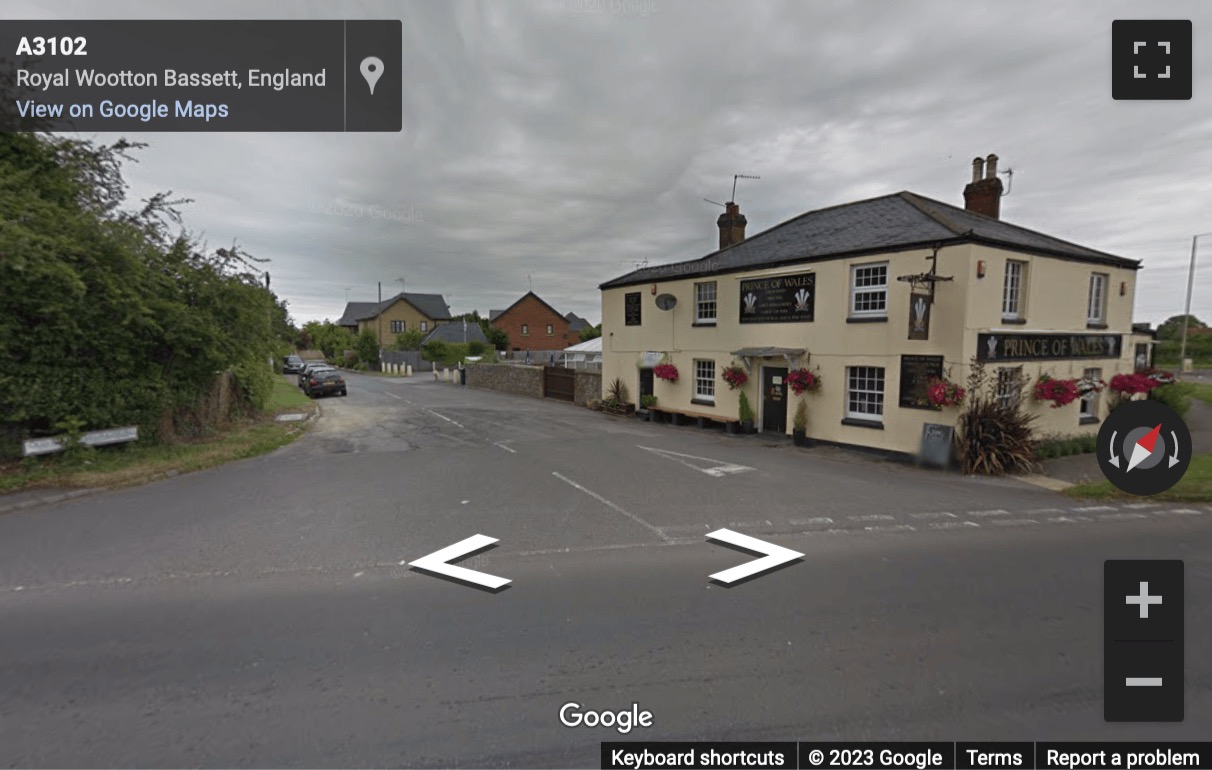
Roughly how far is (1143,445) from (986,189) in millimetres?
12418

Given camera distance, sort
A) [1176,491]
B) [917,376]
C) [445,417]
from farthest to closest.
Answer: [445,417] → [917,376] → [1176,491]

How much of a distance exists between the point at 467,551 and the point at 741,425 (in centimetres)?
1094

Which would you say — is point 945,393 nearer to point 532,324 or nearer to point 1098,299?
point 1098,299

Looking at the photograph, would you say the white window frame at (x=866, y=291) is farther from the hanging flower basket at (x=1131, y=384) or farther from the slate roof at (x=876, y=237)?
the hanging flower basket at (x=1131, y=384)

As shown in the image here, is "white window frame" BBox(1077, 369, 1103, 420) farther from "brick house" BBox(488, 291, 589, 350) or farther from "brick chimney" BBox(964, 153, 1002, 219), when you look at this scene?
"brick house" BBox(488, 291, 589, 350)

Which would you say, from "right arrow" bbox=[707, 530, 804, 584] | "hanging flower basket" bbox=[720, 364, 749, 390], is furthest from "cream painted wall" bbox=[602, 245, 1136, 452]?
"right arrow" bbox=[707, 530, 804, 584]

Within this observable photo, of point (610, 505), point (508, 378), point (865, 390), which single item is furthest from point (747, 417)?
point (508, 378)

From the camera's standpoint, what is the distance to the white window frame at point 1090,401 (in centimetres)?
1341

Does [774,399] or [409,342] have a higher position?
[409,342]

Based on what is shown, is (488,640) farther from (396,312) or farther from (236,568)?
(396,312)

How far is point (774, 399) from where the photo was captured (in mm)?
14664

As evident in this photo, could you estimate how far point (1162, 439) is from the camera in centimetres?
584

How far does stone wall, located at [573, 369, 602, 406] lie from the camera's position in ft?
70.9

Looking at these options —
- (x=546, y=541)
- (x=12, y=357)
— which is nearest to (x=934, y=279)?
(x=546, y=541)
